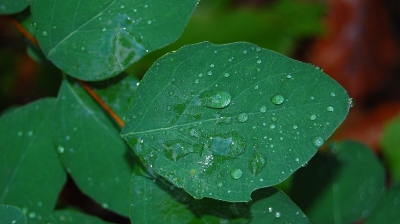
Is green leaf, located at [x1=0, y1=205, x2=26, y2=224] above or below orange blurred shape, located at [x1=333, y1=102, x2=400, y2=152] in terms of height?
above

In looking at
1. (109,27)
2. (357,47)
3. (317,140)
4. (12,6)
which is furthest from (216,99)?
(357,47)

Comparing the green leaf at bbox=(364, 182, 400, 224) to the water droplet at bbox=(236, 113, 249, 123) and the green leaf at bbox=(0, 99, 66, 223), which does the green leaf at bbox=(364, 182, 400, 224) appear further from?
the green leaf at bbox=(0, 99, 66, 223)

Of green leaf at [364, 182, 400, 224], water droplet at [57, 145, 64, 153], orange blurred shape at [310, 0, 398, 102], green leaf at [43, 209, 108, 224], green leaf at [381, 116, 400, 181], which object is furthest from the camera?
orange blurred shape at [310, 0, 398, 102]

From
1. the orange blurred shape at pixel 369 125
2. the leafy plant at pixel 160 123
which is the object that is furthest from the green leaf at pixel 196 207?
the orange blurred shape at pixel 369 125

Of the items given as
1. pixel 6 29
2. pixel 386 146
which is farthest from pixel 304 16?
pixel 6 29

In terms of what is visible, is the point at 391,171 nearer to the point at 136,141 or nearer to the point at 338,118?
the point at 338,118

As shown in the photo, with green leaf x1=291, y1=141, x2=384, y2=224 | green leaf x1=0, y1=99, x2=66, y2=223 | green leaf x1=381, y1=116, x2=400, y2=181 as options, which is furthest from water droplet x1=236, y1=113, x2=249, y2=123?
green leaf x1=381, y1=116, x2=400, y2=181
